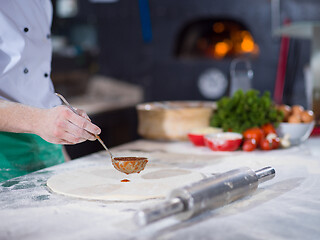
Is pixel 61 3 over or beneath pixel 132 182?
over

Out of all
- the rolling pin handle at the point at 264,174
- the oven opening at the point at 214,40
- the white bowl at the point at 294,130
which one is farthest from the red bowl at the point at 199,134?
the oven opening at the point at 214,40

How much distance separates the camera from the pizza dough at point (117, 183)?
105cm

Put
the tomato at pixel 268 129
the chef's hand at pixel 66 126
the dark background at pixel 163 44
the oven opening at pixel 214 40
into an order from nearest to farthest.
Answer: the chef's hand at pixel 66 126 → the tomato at pixel 268 129 → the dark background at pixel 163 44 → the oven opening at pixel 214 40

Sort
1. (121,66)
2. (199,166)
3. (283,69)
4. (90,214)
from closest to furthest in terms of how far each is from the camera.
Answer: (90,214), (199,166), (283,69), (121,66)

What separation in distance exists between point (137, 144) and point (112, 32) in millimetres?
3790

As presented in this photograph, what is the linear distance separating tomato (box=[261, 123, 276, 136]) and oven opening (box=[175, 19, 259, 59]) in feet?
10.6

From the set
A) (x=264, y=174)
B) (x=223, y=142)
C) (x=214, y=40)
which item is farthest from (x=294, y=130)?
(x=214, y=40)

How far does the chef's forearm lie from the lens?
1.24 metres

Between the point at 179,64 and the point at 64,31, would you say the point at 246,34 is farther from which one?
the point at 64,31

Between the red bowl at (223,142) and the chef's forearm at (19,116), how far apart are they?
2.56 feet

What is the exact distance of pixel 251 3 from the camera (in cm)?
480

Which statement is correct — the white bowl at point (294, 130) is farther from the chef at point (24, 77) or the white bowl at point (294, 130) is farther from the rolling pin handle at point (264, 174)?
the chef at point (24, 77)

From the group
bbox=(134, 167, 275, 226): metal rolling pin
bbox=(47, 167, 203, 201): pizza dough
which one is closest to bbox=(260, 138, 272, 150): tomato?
bbox=(47, 167, 203, 201): pizza dough

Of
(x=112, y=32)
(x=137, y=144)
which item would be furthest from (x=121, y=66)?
(x=137, y=144)
